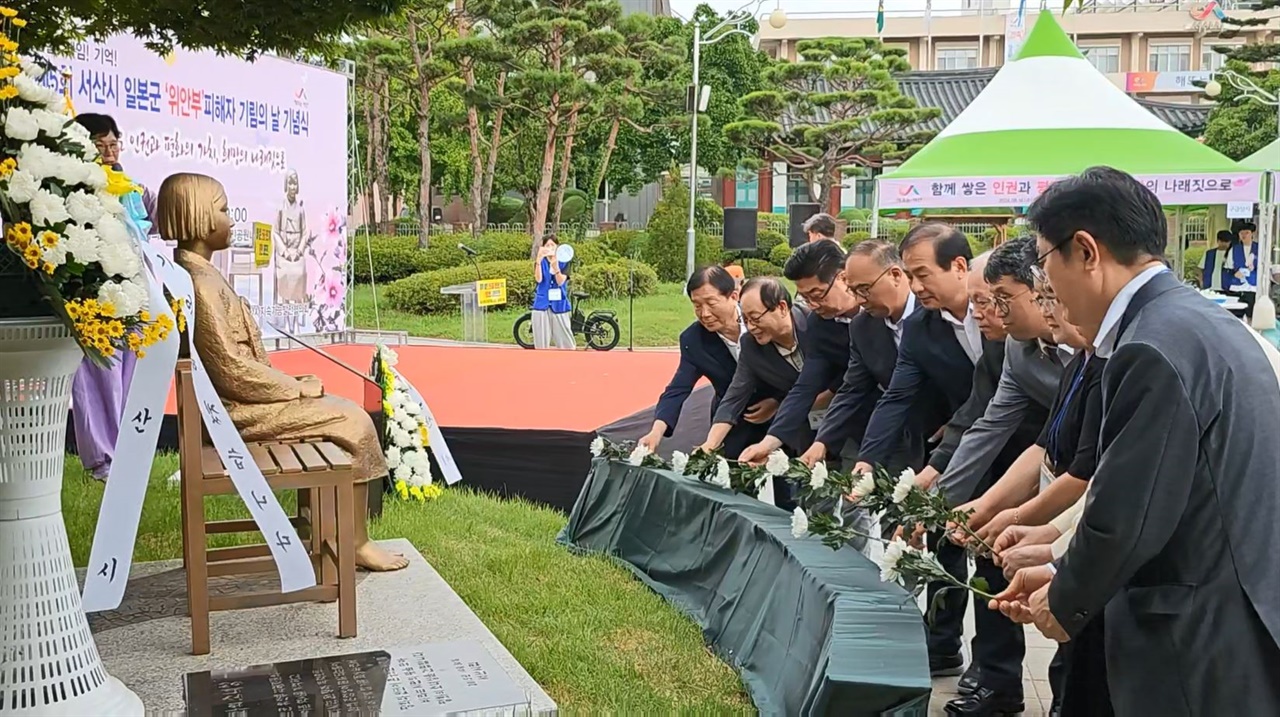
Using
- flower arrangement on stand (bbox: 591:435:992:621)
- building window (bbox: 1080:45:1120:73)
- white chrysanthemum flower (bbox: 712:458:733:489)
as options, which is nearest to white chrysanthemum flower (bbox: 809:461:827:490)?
flower arrangement on stand (bbox: 591:435:992:621)

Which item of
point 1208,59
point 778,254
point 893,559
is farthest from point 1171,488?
point 1208,59

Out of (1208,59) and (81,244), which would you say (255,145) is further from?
(1208,59)

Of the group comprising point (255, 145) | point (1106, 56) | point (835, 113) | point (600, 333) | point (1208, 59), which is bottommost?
point (600, 333)

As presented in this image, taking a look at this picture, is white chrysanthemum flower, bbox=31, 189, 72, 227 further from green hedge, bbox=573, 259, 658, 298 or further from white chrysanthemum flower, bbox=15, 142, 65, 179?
green hedge, bbox=573, 259, 658, 298

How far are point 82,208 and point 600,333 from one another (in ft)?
39.5

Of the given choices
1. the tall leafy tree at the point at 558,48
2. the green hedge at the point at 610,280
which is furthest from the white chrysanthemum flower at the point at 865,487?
the tall leafy tree at the point at 558,48

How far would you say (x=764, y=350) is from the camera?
14.6 feet

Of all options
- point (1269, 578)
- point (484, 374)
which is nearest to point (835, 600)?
point (1269, 578)

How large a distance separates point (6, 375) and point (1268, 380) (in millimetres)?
2322

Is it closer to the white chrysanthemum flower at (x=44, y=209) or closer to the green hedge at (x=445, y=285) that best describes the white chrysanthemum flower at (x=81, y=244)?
the white chrysanthemum flower at (x=44, y=209)

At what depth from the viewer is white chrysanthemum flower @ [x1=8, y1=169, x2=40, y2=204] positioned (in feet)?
6.97

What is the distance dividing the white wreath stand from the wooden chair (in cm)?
52

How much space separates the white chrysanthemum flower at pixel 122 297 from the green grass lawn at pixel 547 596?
60.9 inches

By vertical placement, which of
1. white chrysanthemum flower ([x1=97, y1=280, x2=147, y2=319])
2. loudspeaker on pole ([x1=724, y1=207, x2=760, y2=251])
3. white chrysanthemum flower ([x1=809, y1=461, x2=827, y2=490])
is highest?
loudspeaker on pole ([x1=724, y1=207, x2=760, y2=251])
